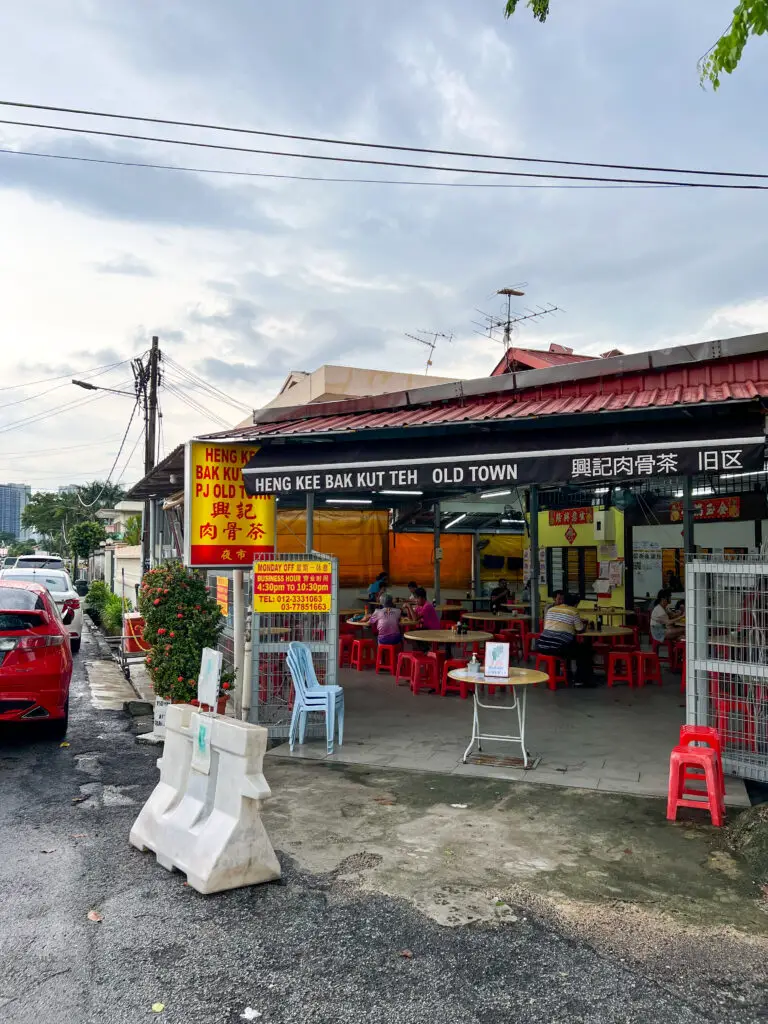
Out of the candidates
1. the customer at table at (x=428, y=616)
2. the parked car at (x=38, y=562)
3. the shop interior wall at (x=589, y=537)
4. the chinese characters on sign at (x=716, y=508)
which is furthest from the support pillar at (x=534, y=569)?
the parked car at (x=38, y=562)

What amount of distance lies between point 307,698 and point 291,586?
117 cm

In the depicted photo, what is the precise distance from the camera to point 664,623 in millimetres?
12602

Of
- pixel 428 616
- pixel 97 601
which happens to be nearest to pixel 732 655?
pixel 428 616

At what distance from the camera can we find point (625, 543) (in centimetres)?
1872

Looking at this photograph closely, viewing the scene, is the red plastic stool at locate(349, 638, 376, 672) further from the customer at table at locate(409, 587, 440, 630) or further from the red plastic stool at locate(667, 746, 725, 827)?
the red plastic stool at locate(667, 746, 725, 827)

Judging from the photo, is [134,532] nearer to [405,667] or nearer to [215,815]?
[405,667]

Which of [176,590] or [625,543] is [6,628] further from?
[625,543]

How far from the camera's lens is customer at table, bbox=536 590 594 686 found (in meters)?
10.5

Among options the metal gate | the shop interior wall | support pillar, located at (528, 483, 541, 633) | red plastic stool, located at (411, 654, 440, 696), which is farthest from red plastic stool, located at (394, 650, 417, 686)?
the shop interior wall

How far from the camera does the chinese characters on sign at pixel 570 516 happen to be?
63.6ft

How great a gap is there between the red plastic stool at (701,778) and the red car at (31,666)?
579cm

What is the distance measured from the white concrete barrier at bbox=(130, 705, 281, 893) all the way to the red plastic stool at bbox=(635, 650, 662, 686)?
307 inches

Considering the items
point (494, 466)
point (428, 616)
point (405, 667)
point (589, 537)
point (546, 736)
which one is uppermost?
point (494, 466)

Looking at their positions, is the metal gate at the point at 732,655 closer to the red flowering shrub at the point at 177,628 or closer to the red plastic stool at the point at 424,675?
the red flowering shrub at the point at 177,628
